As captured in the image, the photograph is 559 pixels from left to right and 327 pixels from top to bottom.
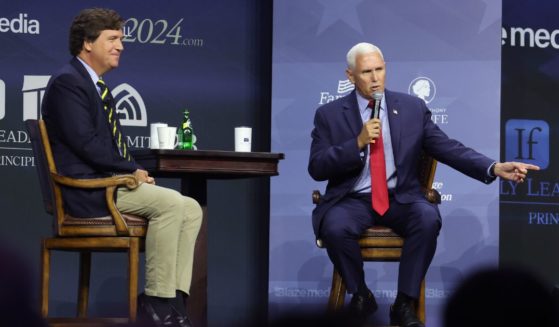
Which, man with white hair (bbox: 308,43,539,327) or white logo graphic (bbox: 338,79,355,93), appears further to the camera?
white logo graphic (bbox: 338,79,355,93)

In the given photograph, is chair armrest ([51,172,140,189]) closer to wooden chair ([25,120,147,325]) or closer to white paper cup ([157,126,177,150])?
wooden chair ([25,120,147,325])

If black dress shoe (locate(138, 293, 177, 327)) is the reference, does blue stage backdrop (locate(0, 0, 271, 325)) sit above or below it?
above

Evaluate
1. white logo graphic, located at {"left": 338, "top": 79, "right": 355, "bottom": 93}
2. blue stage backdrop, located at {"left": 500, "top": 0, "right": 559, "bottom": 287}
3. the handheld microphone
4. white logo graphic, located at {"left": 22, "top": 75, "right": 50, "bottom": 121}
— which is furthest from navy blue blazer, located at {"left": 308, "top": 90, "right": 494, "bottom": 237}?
white logo graphic, located at {"left": 22, "top": 75, "right": 50, "bottom": 121}

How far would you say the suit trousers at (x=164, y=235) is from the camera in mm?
3900

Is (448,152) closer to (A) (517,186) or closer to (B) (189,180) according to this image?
(B) (189,180)

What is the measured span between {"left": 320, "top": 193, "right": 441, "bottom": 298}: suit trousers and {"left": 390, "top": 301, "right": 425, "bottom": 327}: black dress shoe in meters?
0.05

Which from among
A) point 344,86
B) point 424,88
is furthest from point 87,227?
point 424,88

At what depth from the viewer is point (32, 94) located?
5656 mm

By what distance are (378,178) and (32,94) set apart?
8.02 ft

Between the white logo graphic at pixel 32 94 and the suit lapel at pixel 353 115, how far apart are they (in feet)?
7.00

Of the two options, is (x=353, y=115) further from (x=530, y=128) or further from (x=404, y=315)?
(x=530, y=128)

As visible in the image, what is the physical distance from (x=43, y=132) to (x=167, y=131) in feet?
1.95

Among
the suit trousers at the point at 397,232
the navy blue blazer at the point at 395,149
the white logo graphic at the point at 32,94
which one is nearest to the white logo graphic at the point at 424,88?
the navy blue blazer at the point at 395,149

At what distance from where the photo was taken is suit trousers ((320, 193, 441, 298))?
13.4 ft
